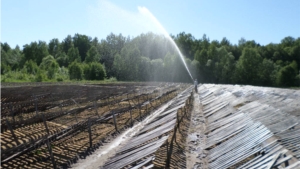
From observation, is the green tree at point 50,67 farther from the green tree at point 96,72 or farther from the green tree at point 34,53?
the green tree at point 34,53

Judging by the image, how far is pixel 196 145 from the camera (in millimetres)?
13227

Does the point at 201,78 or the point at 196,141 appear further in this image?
the point at 201,78

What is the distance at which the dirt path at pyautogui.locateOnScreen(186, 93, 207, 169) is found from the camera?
35.1ft

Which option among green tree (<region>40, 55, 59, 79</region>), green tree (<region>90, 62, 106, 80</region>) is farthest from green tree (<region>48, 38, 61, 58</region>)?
green tree (<region>90, 62, 106, 80</region>)

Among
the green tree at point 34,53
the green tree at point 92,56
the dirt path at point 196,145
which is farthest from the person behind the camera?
the green tree at point 34,53

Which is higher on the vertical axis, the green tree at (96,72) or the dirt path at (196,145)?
the green tree at (96,72)

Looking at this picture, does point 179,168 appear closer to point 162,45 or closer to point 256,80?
point 256,80

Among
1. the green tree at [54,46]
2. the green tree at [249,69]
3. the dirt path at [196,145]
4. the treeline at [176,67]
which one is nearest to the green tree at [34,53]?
the treeline at [176,67]

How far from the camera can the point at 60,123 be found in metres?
16.5

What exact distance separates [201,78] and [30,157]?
195 ft

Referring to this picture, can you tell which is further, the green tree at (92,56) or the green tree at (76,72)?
the green tree at (92,56)

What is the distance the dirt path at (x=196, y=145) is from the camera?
10703 millimetres

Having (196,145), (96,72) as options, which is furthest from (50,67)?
(196,145)

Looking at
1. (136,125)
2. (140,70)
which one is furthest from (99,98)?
(140,70)
